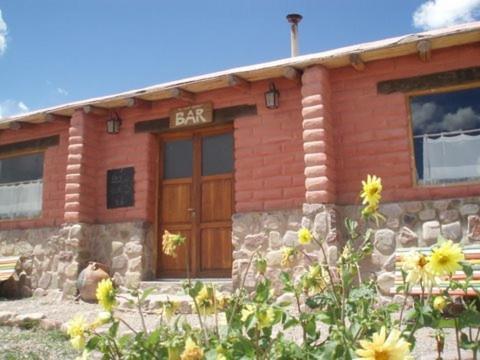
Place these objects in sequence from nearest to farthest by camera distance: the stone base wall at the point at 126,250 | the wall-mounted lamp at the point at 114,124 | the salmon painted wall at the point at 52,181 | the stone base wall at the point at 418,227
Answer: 1. the stone base wall at the point at 418,227
2. the stone base wall at the point at 126,250
3. the wall-mounted lamp at the point at 114,124
4. the salmon painted wall at the point at 52,181

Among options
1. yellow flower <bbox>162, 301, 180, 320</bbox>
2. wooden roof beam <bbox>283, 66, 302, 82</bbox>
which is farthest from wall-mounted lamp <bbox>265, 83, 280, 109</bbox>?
yellow flower <bbox>162, 301, 180, 320</bbox>

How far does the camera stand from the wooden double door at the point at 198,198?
7.52m

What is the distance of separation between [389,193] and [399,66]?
1.63 meters

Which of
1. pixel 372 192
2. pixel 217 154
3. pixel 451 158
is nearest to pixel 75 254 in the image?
pixel 217 154

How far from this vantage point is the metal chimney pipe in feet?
33.1

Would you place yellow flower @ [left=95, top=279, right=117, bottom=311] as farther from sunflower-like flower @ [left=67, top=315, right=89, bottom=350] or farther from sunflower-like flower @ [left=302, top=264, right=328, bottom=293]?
sunflower-like flower @ [left=302, top=264, right=328, bottom=293]

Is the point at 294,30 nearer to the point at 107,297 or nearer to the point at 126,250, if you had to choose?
the point at 126,250

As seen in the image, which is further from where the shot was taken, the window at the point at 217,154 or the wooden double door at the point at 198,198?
the window at the point at 217,154

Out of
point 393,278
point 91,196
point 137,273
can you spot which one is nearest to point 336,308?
point 393,278

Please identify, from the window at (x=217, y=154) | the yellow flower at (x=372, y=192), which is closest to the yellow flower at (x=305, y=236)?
the yellow flower at (x=372, y=192)

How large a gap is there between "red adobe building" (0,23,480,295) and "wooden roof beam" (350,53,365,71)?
0.02 metres

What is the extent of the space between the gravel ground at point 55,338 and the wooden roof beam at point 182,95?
309 cm

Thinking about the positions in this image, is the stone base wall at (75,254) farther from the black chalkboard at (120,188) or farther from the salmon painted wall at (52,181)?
the black chalkboard at (120,188)

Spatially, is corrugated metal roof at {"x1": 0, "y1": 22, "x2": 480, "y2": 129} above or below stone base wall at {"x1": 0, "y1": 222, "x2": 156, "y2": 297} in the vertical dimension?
above
